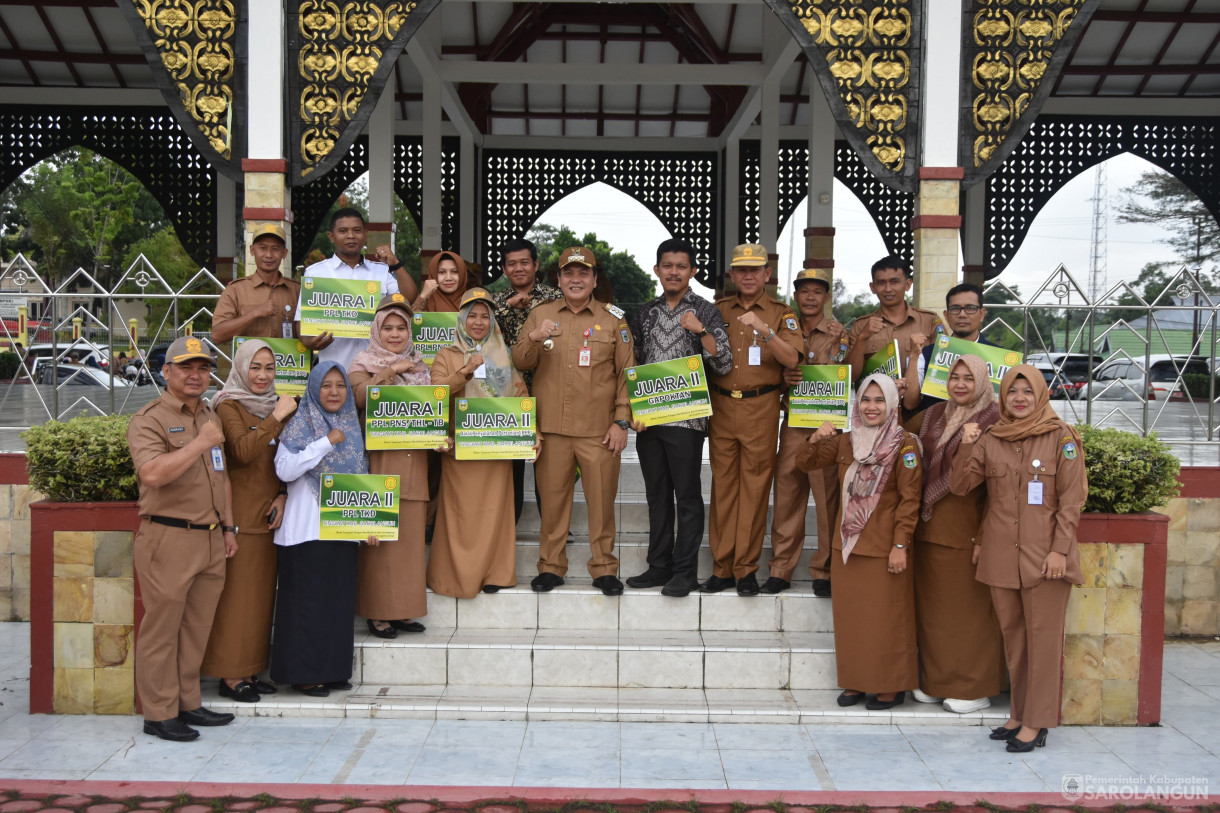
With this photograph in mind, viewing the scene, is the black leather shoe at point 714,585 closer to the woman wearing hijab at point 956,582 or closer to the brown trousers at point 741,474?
the brown trousers at point 741,474

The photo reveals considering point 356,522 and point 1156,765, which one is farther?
point 356,522

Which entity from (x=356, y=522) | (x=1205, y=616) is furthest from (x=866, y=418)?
(x=1205, y=616)

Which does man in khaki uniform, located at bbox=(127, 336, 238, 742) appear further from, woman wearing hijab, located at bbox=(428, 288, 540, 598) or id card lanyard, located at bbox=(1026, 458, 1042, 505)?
id card lanyard, located at bbox=(1026, 458, 1042, 505)

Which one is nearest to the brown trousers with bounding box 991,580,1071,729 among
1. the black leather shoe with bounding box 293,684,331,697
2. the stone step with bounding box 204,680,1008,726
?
the stone step with bounding box 204,680,1008,726

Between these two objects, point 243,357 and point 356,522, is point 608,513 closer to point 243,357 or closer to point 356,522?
point 356,522

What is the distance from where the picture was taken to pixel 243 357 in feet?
14.5

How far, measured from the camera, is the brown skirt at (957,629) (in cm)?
461

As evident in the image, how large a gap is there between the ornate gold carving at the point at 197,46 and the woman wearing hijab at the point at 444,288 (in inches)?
69.0

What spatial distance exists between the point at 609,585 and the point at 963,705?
68.9 inches

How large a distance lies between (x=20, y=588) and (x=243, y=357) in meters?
3.02

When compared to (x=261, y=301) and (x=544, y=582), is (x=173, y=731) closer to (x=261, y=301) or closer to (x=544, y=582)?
(x=544, y=582)

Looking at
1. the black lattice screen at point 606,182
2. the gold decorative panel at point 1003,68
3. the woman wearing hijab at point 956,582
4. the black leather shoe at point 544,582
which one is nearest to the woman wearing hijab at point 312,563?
the black leather shoe at point 544,582

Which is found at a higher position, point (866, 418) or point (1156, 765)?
point (866, 418)

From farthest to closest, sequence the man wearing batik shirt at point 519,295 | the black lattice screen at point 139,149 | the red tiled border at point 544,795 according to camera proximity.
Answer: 1. the black lattice screen at point 139,149
2. the man wearing batik shirt at point 519,295
3. the red tiled border at point 544,795
